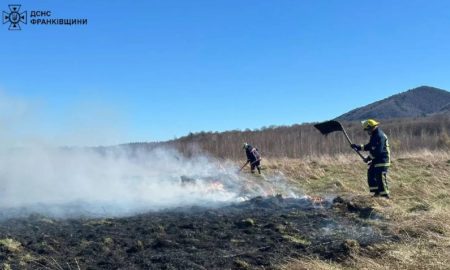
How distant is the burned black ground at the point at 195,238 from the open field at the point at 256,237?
0.05 ft

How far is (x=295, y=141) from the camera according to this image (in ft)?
140

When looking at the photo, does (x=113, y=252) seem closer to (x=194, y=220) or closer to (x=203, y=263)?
(x=203, y=263)

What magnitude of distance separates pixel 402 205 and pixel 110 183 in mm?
10315

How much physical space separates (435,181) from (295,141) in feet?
89.8

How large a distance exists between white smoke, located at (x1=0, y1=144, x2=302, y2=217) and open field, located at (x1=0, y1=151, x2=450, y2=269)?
2.08 meters

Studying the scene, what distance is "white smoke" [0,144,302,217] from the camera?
45.1 feet

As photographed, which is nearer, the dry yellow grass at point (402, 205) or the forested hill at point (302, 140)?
the dry yellow grass at point (402, 205)

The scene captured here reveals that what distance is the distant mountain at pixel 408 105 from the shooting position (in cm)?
10250

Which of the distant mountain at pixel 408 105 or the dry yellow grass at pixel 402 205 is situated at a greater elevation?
the distant mountain at pixel 408 105

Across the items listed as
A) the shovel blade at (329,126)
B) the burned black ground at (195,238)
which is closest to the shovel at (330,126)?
the shovel blade at (329,126)

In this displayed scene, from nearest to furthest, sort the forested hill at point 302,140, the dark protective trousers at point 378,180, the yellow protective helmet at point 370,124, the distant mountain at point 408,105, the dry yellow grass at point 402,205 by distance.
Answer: the dry yellow grass at point 402,205 < the dark protective trousers at point 378,180 < the yellow protective helmet at point 370,124 < the forested hill at point 302,140 < the distant mountain at point 408,105

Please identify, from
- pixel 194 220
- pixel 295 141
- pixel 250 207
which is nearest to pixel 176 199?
pixel 250 207

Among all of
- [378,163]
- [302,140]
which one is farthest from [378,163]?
[302,140]

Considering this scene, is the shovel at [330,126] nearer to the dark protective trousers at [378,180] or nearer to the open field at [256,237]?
the dark protective trousers at [378,180]
